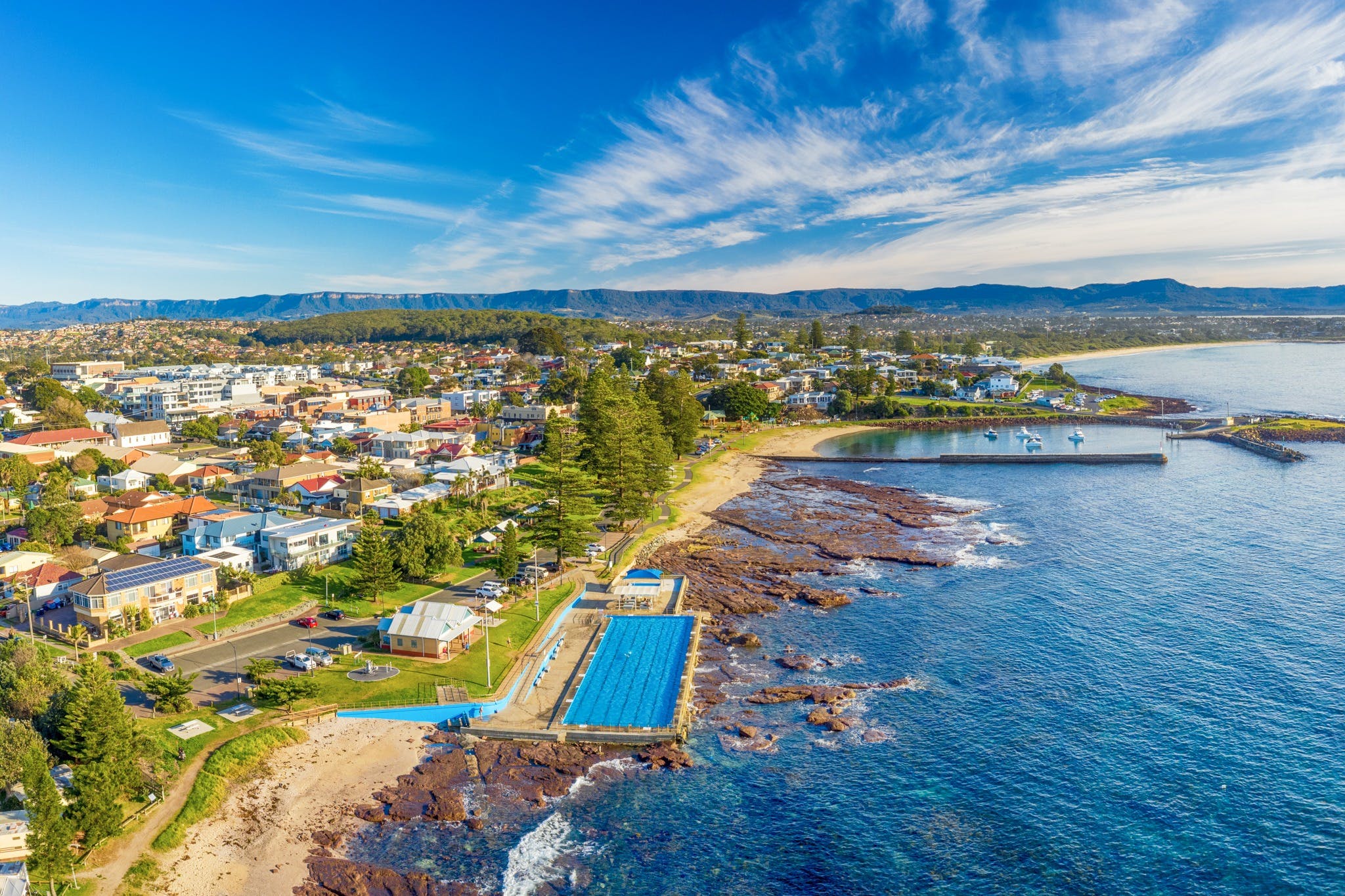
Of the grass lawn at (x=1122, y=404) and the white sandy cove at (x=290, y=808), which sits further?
the grass lawn at (x=1122, y=404)

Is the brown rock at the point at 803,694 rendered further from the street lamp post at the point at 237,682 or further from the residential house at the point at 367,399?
the residential house at the point at 367,399

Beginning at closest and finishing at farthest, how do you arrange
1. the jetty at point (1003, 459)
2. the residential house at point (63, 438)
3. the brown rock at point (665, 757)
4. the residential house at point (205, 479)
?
the brown rock at point (665, 757) → the residential house at point (205, 479) → the residential house at point (63, 438) → the jetty at point (1003, 459)

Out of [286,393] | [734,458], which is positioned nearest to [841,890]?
[734,458]

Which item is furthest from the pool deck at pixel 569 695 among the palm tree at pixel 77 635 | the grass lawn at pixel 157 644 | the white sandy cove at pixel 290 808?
the palm tree at pixel 77 635

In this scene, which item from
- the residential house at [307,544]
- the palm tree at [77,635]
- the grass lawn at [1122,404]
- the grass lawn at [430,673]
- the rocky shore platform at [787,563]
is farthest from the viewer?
the grass lawn at [1122,404]

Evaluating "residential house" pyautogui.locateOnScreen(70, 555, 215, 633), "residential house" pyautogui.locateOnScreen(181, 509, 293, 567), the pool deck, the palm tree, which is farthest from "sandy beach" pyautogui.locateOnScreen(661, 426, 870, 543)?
the palm tree

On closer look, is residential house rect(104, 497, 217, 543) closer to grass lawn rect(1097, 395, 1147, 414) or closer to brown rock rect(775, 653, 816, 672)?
brown rock rect(775, 653, 816, 672)

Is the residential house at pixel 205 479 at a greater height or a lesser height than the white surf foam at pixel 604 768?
greater
